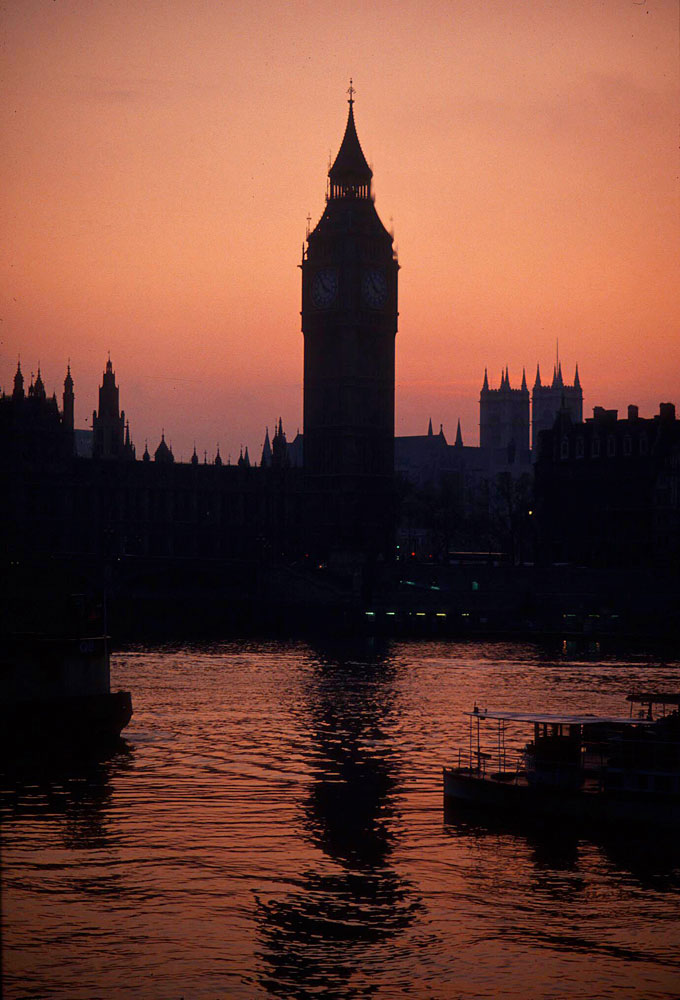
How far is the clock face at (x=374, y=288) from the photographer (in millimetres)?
166250

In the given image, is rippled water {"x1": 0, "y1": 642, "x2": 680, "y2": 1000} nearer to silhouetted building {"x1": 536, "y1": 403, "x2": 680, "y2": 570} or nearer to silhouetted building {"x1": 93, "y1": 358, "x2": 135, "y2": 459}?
silhouetted building {"x1": 536, "y1": 403, "x2": 680, "y2": 570}

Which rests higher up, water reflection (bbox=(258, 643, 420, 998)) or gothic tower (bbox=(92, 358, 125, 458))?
gothic tower (bbox=(92, 358, 125, 458))

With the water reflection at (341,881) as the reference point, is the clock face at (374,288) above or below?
above

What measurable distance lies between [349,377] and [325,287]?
33.0 ft

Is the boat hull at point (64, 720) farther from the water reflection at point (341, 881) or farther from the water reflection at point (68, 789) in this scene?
the water reflection at point (341, 881)

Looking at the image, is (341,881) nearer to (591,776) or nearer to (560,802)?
(560,802)

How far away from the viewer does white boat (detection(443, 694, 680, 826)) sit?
4244cm

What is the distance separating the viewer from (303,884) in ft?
122

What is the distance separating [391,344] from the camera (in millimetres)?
171125

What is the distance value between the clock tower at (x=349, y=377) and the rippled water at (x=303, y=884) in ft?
A: 337

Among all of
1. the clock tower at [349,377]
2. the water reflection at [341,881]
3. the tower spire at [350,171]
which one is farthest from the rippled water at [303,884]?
the tower spire at [350,171]

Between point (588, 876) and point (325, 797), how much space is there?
12237 mm

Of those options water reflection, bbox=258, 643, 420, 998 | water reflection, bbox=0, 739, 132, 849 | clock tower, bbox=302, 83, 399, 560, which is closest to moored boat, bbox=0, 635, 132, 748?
water reflection, bbox=0, 739, 132, 849

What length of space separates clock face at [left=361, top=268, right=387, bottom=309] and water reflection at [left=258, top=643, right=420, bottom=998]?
102 metres
